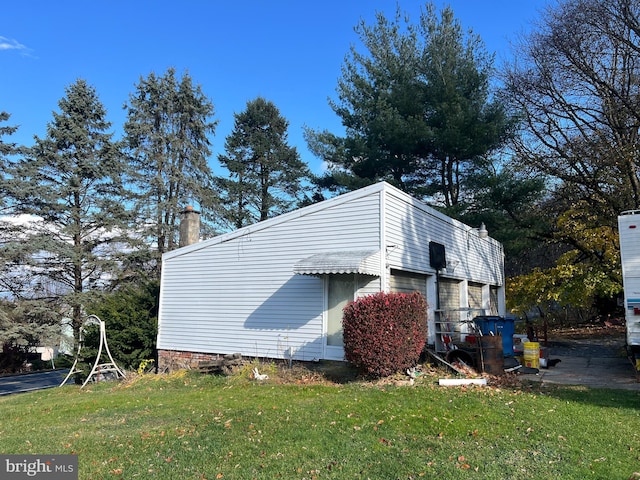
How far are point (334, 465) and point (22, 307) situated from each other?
21175mm

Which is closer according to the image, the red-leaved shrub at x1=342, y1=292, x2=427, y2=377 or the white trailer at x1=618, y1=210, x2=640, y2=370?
the red-leaved shrub at x1=342, y1=292, x2=427, y2=377

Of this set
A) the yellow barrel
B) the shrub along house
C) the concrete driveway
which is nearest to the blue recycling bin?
the yellow barrel

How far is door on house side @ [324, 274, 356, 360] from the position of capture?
918cm

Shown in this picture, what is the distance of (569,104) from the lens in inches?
622

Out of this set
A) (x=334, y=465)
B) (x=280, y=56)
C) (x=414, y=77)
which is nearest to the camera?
(x=334, y=465)

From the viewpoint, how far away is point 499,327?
30.5ft

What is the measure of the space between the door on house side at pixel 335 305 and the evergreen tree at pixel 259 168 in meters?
19.2

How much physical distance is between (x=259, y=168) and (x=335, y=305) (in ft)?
69.3

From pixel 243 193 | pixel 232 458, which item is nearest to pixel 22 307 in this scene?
pixel 243 193

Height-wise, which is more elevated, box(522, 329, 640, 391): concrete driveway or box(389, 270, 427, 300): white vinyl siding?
box(389, 270, 427, 300): white vinyl siding

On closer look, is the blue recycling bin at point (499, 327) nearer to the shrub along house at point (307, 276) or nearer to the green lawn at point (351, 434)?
the shrub along house at point (307, 276)

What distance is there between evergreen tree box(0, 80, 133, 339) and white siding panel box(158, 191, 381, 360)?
458 inches

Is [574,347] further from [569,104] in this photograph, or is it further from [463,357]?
[569,104]

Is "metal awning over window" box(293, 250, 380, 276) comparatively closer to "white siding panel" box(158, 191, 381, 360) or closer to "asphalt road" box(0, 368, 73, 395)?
"white siding panel" box(158, 191, 381, 360)
